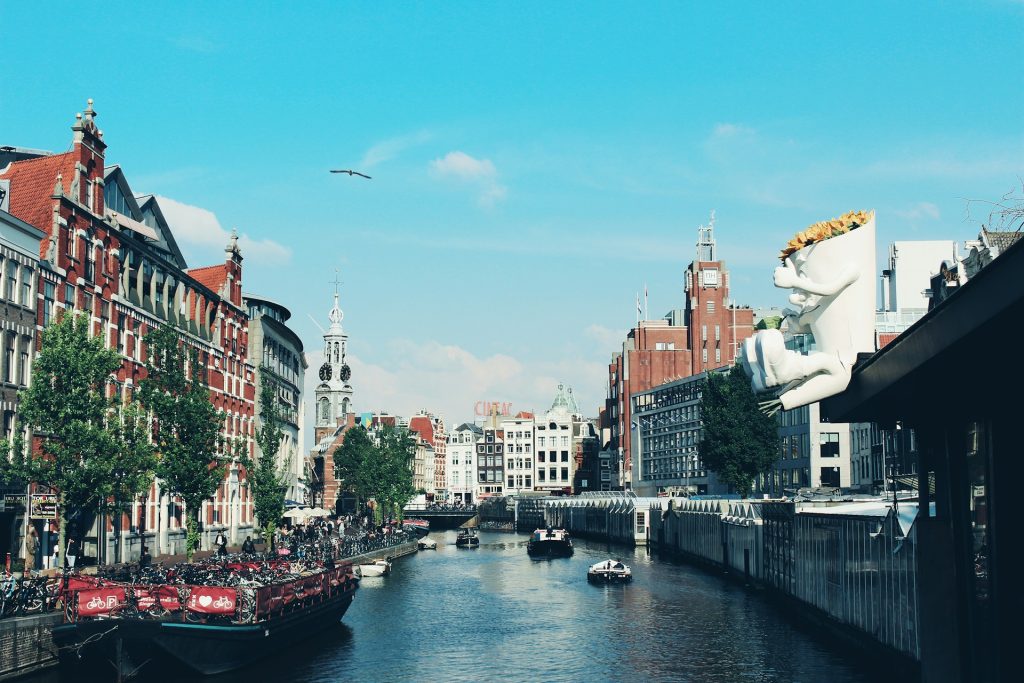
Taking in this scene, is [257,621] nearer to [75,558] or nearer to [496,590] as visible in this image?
[75,558]

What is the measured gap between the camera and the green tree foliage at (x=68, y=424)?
48250 millimetres

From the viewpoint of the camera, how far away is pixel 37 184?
6203cm

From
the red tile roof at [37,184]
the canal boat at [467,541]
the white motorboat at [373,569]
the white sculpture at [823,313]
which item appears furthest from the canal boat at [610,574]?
the white sculpture at [823,313]

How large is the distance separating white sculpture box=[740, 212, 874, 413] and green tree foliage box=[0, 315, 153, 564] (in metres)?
38.8

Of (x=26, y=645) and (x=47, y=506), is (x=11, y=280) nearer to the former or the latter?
(x=47, y=506)

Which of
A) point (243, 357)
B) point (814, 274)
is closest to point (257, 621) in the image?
point (814, 274)

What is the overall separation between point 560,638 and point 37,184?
3836cm

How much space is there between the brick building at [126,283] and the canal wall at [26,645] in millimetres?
21978

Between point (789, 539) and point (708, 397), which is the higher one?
point (708, 397)

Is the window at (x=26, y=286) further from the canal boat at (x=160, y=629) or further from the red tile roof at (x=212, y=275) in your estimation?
the red tile roof at (x=212, y=275)

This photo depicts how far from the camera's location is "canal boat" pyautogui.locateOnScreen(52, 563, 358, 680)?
4091 cm

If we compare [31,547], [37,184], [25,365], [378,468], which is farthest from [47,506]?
[378,468]

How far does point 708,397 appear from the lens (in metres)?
111

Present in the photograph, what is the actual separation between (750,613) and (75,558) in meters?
37.2
